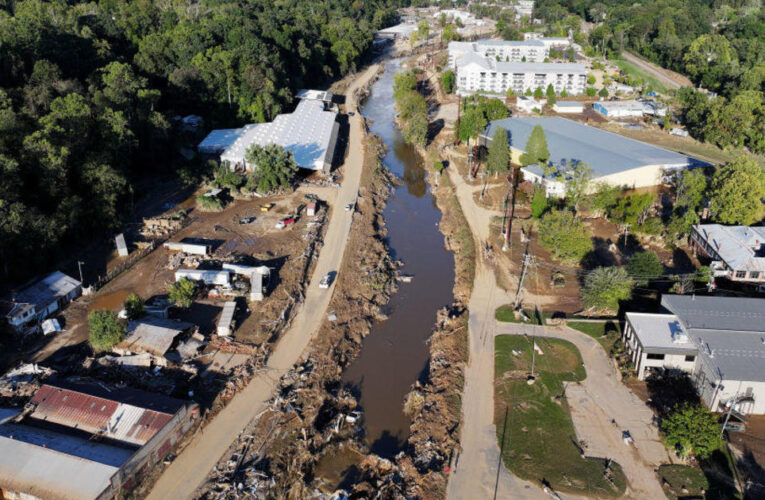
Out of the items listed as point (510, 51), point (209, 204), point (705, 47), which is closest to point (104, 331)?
point (209, 204)

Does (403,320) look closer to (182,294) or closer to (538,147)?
(182,294)

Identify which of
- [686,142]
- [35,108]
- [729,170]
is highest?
[35,108]

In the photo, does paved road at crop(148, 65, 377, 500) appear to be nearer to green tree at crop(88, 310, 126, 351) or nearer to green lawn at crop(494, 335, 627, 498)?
green tree at crop(88, 310, 126, 351)

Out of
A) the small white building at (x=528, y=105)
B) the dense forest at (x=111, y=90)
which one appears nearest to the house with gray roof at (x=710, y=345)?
the dense forest at (x=111, y=90)

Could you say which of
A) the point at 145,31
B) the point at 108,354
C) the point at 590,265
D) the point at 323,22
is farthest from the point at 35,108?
the point at 323,22

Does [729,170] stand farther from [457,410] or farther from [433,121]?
[433,121]

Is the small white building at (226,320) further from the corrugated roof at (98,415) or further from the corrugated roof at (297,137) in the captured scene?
the corrugated roof at (297,137)
